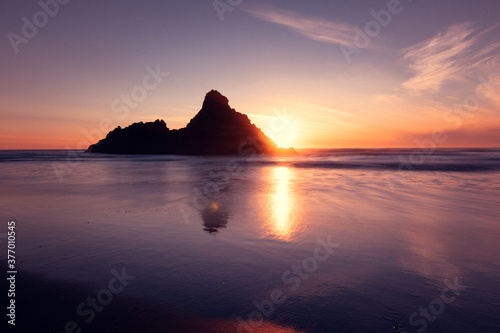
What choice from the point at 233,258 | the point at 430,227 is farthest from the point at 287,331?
the point at 430,227

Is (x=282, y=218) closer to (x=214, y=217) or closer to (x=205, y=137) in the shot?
(x=214, y=217)

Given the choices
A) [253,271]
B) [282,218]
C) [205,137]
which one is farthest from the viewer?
[205,137]

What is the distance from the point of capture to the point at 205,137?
353ft

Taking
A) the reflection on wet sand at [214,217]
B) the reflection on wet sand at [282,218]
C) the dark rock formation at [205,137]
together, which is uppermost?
the dark rock formation at [205,137]

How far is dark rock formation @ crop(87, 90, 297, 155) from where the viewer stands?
10569 centimetres

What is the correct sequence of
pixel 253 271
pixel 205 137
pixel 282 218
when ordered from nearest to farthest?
pixel 253 271 → pixel 282 218 → pixel 205 137

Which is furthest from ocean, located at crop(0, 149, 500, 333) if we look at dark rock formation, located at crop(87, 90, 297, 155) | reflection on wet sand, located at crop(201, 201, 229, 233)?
dark rock formation, located at crop(87, 90, 297, 155)

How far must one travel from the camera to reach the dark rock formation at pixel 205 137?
347 ft

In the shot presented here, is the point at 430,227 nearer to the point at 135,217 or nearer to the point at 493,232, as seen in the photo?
the point at 493,232

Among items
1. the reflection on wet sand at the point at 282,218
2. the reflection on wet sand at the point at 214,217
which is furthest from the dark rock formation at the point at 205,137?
the reflection on wet sand at the point at 214,217

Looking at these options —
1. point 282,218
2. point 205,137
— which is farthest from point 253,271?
point 205,137

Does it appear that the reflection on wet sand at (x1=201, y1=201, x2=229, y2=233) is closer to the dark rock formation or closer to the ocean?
the ocean

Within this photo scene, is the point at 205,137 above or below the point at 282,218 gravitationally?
above

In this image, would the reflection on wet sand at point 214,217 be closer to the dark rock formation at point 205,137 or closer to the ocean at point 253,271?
the ocean at point 253,271
